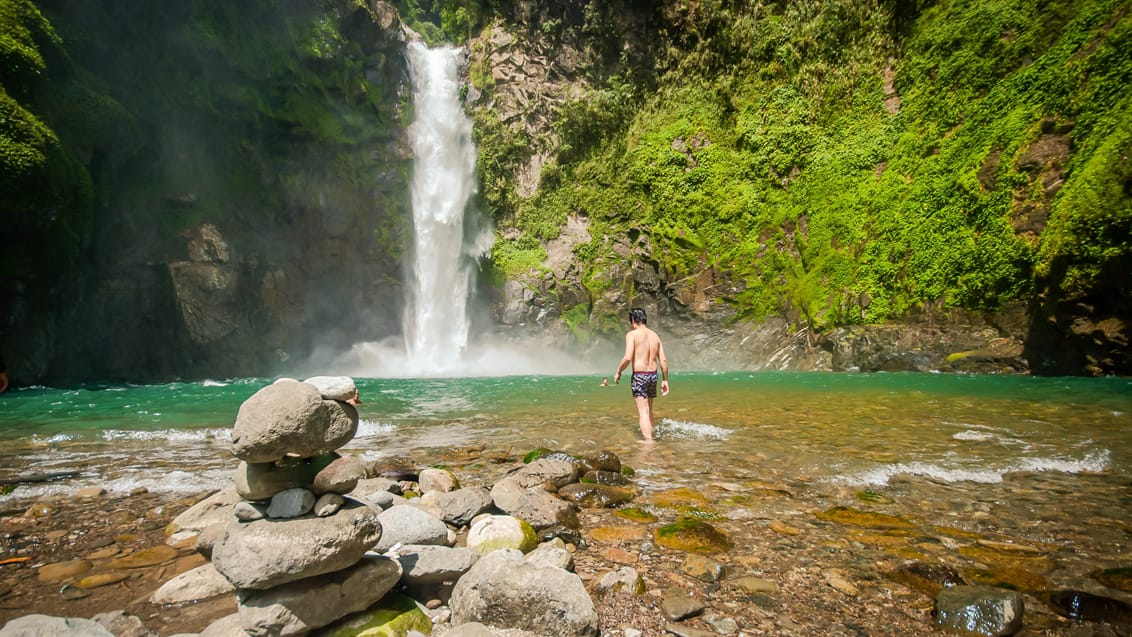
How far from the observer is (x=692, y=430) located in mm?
Answer: 7633

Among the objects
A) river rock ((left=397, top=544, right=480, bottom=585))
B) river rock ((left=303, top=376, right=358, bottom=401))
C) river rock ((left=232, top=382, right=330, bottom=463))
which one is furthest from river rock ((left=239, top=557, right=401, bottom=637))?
river rock ((left=303, top=376, right=358, bottom=401))

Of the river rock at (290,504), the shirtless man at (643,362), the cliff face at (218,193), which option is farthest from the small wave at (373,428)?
the cliff face at (218,193)

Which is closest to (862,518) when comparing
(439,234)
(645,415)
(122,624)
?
(645,415)

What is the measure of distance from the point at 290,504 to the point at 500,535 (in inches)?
51.6

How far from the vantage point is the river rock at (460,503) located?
12.6 ft

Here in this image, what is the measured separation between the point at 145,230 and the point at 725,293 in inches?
1046

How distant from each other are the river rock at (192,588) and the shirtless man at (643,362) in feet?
16.7

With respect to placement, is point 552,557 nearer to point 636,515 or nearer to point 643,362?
point 636,515

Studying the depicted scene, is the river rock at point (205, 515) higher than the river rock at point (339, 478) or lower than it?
lower

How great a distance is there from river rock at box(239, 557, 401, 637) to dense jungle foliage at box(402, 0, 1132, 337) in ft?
52.9

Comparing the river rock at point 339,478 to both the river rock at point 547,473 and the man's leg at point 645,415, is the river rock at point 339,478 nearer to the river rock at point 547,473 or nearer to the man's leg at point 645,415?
the river rock at point 547,473

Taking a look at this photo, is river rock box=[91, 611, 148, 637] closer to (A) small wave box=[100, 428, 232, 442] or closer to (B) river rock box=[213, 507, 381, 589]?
(B) river rock box=[213, 507, 381, 589]

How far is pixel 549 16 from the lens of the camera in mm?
29750

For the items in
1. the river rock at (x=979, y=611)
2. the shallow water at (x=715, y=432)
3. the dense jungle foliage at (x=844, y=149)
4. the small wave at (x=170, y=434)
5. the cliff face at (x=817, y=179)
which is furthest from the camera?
the dense jungle foliage at (x=844, y=149)
